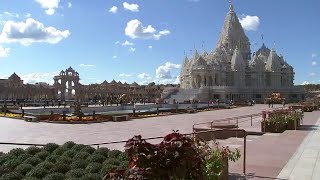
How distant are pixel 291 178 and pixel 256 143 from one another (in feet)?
20.5

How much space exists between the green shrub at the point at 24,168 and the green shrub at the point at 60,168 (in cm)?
64

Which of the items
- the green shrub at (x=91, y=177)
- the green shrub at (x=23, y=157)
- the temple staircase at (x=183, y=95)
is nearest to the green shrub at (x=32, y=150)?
the green shrub at (x=23, y=157)

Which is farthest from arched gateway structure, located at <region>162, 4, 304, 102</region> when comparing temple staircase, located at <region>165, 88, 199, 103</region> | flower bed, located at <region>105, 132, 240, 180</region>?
flower bed, located at <region>105, 132, 240, 180</region>

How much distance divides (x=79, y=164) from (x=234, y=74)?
102879 mm

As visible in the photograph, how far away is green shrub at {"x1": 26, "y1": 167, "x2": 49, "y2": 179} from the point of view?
28.3 ft

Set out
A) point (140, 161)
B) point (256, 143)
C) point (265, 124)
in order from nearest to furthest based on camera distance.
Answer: point (140, 161) → point (256, 143) → point (265, 124)

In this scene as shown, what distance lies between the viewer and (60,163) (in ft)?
30.7

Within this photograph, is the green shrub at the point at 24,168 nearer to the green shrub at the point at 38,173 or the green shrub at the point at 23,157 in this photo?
the green shrub at the point at 38,173

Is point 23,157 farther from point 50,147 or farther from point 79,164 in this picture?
point 79,164

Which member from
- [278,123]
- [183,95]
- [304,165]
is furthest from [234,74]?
[304,165]

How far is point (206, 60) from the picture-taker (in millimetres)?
112000

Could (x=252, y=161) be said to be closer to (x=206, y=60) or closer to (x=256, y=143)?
(x=256, y=143)

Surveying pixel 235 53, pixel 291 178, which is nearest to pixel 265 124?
pixel 291 178

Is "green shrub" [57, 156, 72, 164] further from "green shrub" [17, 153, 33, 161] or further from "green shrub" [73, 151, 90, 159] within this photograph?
"green shrub" [17, 153, 33, 161]
